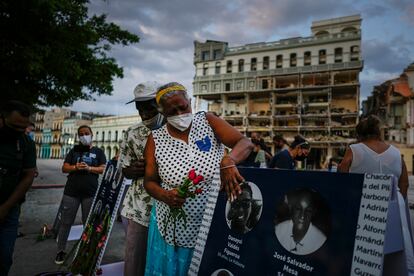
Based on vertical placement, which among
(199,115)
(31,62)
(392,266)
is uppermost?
(31,62)

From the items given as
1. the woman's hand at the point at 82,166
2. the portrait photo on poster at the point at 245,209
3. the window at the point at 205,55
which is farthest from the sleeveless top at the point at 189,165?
the window at the point at 205,55

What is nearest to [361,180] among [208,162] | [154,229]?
[208,162]

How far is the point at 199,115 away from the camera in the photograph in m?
2.00

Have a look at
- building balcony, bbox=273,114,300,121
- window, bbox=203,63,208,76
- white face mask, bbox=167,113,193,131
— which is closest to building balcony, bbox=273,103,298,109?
building balcony, bbox=273,114,300,121

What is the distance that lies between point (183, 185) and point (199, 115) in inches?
19.9

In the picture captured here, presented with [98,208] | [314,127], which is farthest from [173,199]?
[314,127]

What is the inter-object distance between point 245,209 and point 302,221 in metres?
0.31

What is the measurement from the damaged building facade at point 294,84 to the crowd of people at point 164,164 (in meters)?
38.5

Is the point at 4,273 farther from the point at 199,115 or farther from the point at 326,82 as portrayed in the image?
the point at 326,82

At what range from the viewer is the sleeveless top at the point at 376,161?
2914mm

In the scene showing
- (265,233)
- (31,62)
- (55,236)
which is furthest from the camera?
(31,62)

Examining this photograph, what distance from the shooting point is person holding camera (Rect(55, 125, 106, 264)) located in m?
4.02

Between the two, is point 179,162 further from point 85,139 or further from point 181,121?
point 85,139

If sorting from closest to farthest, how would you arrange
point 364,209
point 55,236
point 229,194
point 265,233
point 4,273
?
point 364,209 < point 265,233 < point 229,194 < point 4,273 < point 55,236
